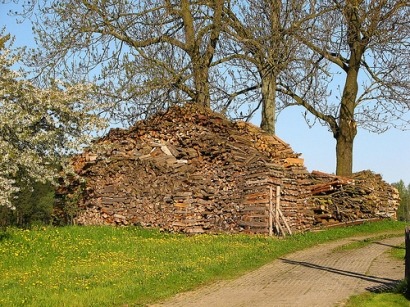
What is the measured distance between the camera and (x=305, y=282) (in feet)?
43.7

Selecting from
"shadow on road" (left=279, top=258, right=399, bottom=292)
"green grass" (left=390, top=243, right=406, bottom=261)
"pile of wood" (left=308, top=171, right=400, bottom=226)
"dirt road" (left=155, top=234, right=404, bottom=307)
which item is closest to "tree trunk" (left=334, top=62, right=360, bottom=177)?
"pile of wood" (left=308, top=171, right=400, bottom=226)

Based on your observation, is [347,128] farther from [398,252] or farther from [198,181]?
[398,252]

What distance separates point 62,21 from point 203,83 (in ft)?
21.0

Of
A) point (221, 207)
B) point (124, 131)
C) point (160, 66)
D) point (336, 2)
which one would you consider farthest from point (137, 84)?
point (336, 2)

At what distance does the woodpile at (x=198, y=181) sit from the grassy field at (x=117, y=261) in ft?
4.15

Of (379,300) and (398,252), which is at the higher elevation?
(398,252)

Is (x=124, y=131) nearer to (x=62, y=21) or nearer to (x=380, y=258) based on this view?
(x=62, y=21)

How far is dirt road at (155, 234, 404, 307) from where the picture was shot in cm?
1154

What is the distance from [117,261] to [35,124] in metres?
5.28

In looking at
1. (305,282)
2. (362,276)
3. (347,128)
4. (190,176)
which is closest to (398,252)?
(362,276)

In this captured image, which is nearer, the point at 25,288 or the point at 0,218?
the point at 25,288

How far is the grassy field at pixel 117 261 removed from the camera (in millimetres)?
12258

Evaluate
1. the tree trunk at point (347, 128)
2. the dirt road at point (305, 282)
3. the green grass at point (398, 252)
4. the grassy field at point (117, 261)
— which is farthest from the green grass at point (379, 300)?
the tree trunk at point (347, 128)

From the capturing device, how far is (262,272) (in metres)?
15.0
